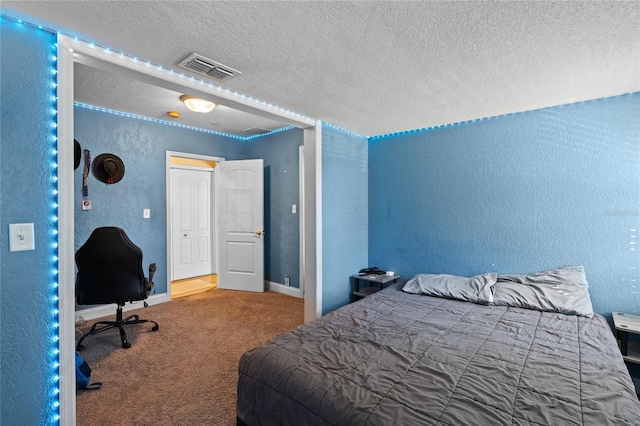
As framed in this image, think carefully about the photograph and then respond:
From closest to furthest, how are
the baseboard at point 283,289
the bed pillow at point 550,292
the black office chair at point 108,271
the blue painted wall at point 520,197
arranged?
the bed pillow at point 550,292 → the blue painted wall at point 520,197 → the black office chair at point 108,271 → the baseboard at point 283,289

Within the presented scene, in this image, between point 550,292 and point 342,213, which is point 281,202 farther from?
point 550,292

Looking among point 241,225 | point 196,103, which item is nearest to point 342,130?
point 196,103

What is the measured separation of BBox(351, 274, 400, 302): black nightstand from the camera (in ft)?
11.8

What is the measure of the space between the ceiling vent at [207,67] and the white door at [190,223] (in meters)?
3.92

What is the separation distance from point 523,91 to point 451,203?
4.30 ft

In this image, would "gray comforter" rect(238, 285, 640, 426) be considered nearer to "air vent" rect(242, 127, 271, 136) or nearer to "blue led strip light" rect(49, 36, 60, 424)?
"blue led strip light" rect(49, 36, 60, 424)

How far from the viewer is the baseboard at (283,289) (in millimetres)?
4550

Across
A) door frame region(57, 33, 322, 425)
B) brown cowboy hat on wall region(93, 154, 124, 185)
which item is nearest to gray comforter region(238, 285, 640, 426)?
door frame region(57, 33, 322, 425)

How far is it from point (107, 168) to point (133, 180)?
34 centimetres

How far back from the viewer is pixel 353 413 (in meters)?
1.30

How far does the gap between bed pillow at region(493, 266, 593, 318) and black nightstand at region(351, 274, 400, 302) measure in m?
1.15

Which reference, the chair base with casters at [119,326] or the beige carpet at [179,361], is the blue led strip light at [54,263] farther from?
the chair base with casters at [119,326]

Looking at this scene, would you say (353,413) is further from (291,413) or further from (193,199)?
(193,199)

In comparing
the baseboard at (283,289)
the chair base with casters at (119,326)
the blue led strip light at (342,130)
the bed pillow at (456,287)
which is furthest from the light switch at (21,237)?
the baseboard at (283,289)
